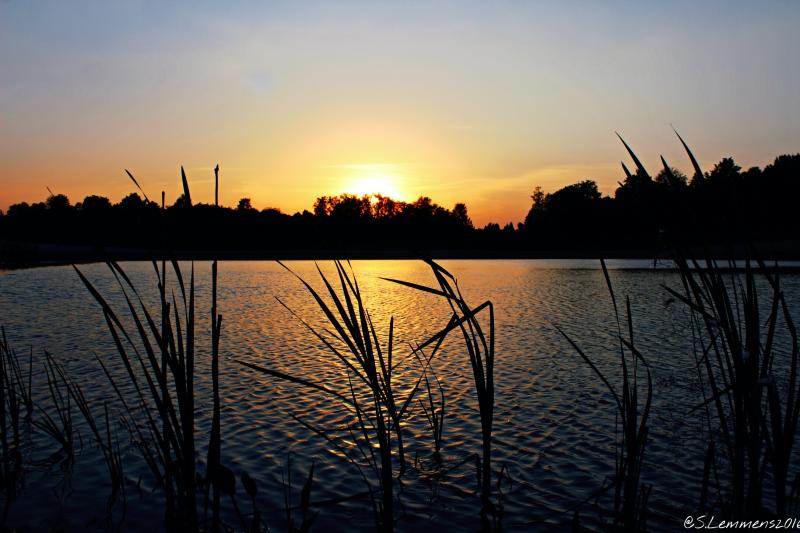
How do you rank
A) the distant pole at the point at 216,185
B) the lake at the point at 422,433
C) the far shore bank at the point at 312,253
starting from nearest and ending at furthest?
the distant pole at the point at 216,185
the lake at the point at 422,433
the far shore bank at the point at 312,253

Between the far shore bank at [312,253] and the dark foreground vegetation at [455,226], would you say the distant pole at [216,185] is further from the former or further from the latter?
the far shore bank at [312,253]

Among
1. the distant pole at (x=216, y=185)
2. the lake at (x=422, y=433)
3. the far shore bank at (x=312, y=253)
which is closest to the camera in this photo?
the distant pole at (x=216, y=185)

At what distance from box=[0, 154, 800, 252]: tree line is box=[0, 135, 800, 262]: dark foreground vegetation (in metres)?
0.02

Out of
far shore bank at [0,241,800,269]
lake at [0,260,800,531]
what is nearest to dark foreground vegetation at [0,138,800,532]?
lake at [0,260,800,531]

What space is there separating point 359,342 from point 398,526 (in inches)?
100

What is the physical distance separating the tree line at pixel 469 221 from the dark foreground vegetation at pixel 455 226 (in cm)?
2

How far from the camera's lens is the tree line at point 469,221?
380 centimetres

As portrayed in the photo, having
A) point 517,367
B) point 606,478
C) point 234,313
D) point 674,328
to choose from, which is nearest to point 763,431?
point 606,478

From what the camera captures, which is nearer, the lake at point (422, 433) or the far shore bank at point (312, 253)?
the lake at point (422, 433)

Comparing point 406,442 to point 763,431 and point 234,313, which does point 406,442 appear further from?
point 234,313

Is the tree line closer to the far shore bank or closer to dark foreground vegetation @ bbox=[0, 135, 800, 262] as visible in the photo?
dark foreground vegetation @ bbox=[0, 135, 800, 262]

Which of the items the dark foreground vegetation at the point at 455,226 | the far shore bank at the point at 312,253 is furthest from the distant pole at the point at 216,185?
the far shore bank at the point at 312,253

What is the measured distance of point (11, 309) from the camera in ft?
76.5

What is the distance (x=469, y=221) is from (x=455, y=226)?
53598mm
